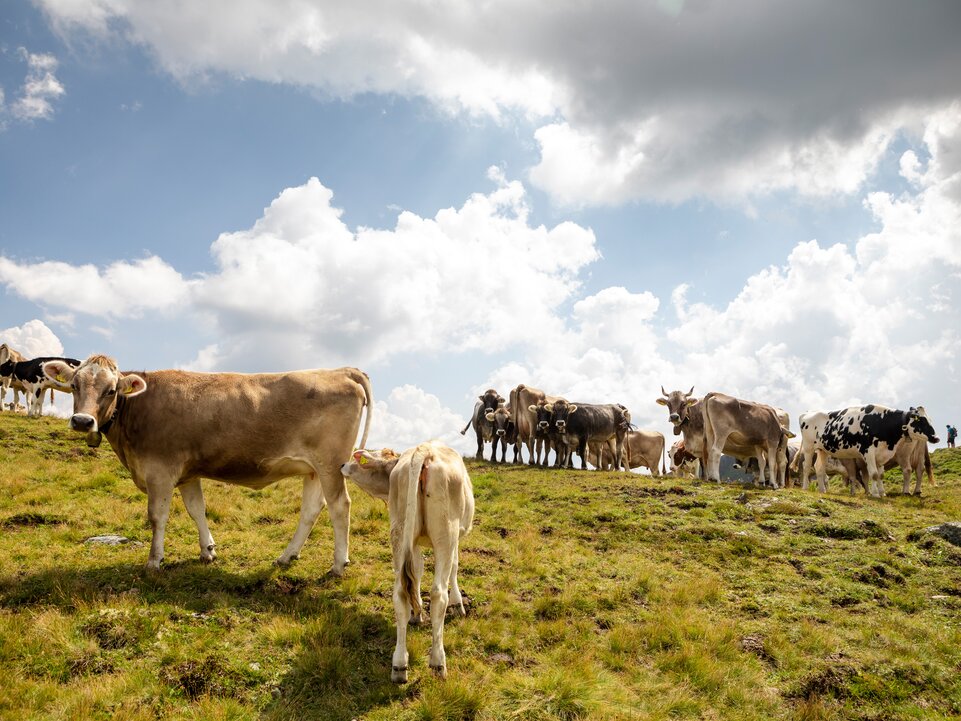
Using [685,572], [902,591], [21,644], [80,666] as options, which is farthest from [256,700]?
[902,591]

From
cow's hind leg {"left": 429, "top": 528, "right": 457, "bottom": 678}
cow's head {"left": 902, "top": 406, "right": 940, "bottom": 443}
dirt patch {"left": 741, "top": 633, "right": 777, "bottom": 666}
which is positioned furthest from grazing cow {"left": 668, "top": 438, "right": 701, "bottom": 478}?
cow's hind leg {"left": 429, "top": 528, "right": 457, "bottom": 678}

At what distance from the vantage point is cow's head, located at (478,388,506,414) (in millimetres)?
29031

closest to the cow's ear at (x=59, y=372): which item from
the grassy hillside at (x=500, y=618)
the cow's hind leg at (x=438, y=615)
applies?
the grassy hillside at (x=500, y=618)

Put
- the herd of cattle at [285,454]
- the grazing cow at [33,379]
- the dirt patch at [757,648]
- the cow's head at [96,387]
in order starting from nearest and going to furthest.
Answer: the herd of cattle at [285,454], the dirt patch at [757,648], the cow's head at [96,387], the grazing cow at [33,379]

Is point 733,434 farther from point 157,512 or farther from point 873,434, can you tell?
point 157,512

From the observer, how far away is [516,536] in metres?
12.4

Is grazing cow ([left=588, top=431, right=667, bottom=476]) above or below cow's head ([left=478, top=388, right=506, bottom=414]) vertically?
below

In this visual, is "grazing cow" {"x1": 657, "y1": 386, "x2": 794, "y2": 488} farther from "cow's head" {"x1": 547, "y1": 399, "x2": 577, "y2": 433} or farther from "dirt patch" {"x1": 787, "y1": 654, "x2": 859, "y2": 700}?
"dirt patch" {"x1": 787, "y1": 654, "x2": 859, "y2": 700}

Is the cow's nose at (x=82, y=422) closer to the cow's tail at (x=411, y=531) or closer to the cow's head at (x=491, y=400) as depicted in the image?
the cow's tail at (x=411, y=531)

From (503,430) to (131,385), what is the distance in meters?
19.7

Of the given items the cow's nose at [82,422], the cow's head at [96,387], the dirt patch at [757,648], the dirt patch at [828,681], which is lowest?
the dirt patch at [828,681]

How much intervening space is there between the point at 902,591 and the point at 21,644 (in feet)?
41.4

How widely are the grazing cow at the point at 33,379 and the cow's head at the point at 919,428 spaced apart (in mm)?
30812

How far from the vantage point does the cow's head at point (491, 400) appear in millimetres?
29031
